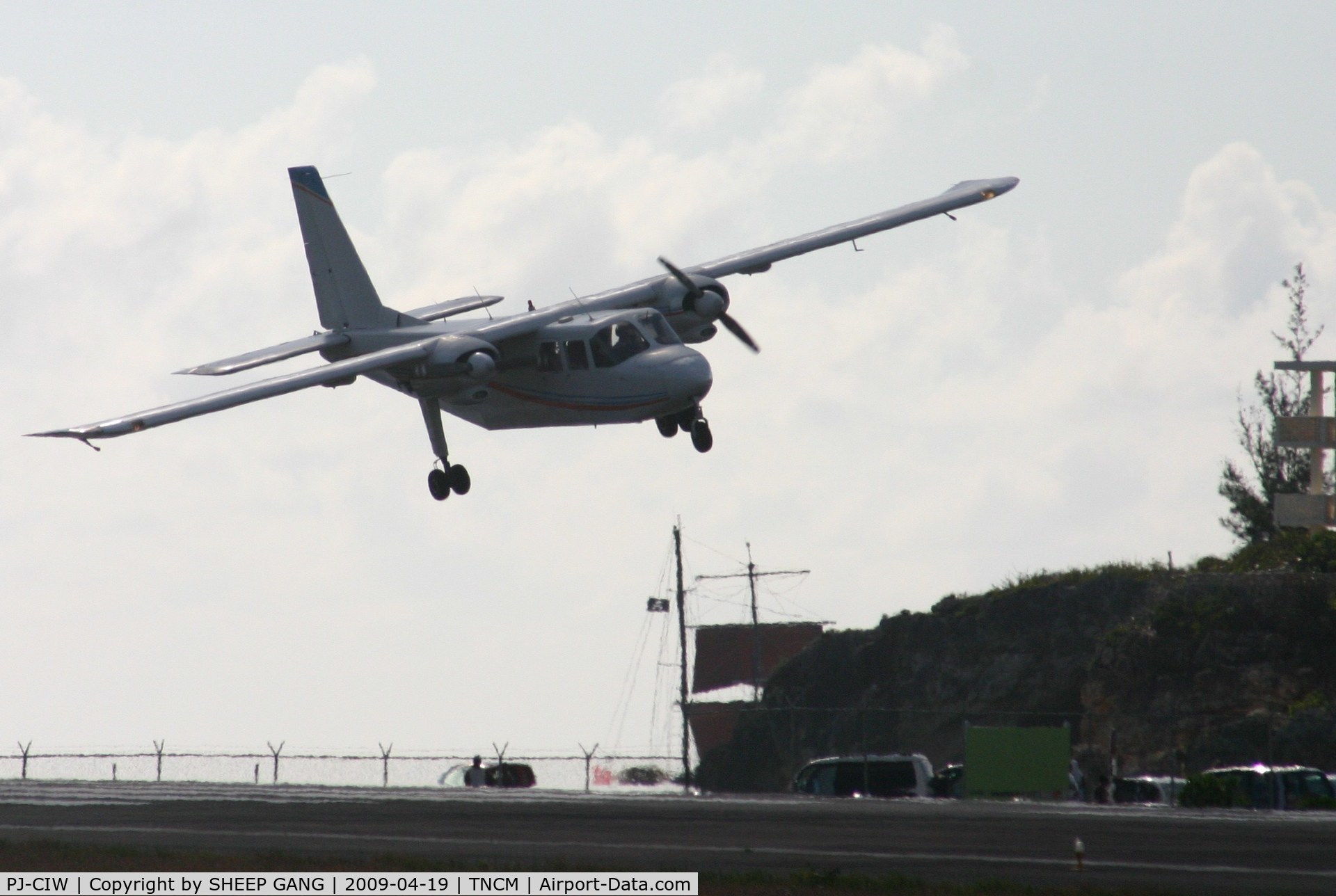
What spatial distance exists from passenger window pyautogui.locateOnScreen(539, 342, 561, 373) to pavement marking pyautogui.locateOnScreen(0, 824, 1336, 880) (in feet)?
36.8

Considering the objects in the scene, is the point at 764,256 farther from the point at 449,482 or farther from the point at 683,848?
the point at 683,848

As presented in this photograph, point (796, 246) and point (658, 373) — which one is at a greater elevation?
point (796, 246)

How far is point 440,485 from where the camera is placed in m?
38.8

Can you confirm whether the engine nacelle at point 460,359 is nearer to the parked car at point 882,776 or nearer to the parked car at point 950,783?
the parked car at point 882,776

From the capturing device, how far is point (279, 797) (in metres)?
39.0

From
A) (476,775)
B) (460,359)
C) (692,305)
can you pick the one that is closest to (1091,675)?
(476,775)

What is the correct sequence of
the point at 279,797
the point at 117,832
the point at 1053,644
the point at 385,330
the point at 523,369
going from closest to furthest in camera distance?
the point at 117,832 → the point at 523,369 → the point at 279,797 → the point at 385,330 → the point at 1053,644

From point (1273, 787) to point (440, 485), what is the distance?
62.9ft

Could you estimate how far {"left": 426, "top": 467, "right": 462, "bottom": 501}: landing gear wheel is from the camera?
3875 centimetres

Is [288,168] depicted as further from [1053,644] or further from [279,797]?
[1053,644]

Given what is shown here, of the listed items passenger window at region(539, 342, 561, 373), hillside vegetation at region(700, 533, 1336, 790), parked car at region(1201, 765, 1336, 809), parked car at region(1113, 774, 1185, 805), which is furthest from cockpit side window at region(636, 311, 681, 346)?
hillside vegetation at region(700, 533, 1336, 790)

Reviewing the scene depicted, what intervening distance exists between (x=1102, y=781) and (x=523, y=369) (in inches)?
695

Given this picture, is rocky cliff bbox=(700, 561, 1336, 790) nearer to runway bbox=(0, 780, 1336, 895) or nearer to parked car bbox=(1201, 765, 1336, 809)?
parked car bbox=(1201, 765, 1336, 809)

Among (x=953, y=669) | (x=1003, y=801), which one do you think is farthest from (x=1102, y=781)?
(x=953, y=669)
